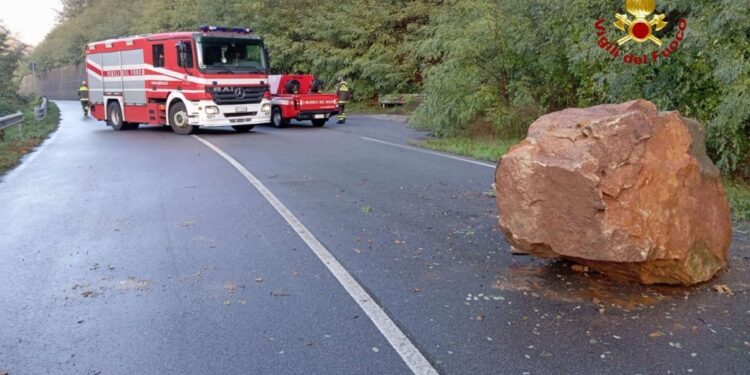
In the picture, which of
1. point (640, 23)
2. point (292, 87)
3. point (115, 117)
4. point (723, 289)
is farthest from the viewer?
point (292, 87)

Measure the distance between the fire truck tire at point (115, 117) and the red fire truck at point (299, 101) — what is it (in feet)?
16.9

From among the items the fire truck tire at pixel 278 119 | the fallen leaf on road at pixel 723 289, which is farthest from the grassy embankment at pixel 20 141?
the fallen leaf on road at pixel 723 289

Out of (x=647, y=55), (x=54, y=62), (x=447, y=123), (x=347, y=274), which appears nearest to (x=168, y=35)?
(x=447, y=123)

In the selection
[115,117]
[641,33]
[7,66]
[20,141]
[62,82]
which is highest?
[7,66]

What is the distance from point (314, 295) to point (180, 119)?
16.1 meters

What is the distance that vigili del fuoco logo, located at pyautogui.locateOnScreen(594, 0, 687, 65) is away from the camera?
9.99m

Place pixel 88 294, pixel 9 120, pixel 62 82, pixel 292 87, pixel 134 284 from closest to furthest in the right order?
pixel 88 294, pixel 134 284, pixel 9 120, pixel 292 87, pixel 62 82

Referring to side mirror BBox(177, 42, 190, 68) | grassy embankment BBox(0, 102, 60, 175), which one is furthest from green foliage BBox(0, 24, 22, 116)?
side mirror BBox(177, 42, 190, 68)

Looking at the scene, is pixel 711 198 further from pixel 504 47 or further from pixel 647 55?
pixel 504 47

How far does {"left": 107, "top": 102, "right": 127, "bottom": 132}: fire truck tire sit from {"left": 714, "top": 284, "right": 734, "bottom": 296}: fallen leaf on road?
69.0 feet

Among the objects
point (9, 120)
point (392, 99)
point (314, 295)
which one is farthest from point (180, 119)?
point (314, 295)

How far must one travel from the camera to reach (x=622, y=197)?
4859 mm

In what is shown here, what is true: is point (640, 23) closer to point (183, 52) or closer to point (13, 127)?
point (183, 52)

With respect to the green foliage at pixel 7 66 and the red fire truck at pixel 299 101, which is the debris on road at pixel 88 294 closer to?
the red fire truck at pixel 299 101
